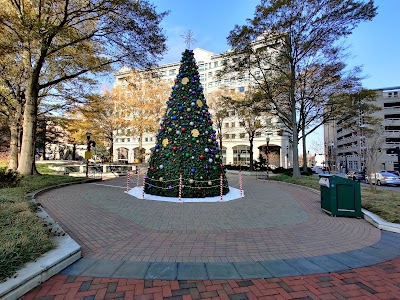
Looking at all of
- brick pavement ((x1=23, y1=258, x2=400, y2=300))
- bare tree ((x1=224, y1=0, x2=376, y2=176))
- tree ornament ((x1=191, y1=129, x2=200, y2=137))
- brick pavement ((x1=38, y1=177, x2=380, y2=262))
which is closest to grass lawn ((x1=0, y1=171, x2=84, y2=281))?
brick pavement ((x1=23, y1=258, x2=400, y2=300))

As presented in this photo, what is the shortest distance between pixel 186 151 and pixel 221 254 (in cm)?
600

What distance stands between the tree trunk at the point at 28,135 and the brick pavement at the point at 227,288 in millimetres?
13216

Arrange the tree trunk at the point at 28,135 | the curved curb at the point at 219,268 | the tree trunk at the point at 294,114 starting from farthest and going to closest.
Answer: the tree trunk at the point at 294,114 → the tree trunk at the point at 28,135 → the curved curb at the point at 219,268

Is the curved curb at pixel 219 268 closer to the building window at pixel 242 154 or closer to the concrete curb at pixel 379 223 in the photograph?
the concrete curb at pixel 379 223

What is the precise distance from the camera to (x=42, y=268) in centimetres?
320

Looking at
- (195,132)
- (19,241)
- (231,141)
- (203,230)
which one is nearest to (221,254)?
(203,230)

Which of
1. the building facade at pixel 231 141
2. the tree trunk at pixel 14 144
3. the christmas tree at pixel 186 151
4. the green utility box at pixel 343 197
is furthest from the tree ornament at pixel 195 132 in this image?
the building facade at pixel 231 141

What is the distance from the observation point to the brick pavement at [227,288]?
2898 millimetres

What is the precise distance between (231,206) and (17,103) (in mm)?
20201

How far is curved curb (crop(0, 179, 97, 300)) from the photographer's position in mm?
2770

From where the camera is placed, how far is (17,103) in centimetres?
1920

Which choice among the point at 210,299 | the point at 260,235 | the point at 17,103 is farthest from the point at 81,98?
the point at 210,299

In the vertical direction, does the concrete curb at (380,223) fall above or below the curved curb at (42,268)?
below

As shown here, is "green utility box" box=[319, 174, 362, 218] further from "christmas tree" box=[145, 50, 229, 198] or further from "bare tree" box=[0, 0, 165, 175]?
"bare tree" box=[0, 0, 165, 175]
